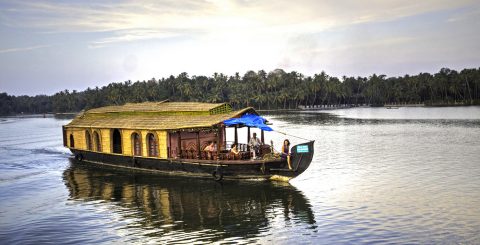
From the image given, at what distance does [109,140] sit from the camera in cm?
2442

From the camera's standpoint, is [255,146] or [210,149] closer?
[255,146]

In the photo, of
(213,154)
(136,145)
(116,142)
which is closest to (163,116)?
(136,145)

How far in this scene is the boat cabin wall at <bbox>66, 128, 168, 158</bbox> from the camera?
21.0 m

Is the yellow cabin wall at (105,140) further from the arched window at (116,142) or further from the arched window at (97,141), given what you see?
the arched window at (97,141)

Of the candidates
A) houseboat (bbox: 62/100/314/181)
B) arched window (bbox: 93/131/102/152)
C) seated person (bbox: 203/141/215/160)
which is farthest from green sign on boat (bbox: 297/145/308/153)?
arched window (bbox: 93/131/102/152)

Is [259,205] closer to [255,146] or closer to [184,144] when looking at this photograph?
[255,146]

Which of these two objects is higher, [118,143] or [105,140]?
[105,140]

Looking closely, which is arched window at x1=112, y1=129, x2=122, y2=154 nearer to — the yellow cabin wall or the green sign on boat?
the yellow cabin wall

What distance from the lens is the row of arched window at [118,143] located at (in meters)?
22.0

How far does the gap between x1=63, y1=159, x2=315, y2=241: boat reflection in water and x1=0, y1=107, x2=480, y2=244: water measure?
0.04 metres

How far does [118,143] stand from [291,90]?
95.7m

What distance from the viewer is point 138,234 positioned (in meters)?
13.0

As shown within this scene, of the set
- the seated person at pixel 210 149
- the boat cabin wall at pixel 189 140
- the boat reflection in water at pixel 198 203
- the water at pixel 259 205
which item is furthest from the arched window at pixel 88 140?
the seated person at pixel 210 149

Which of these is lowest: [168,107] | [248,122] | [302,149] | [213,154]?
[213,154]
